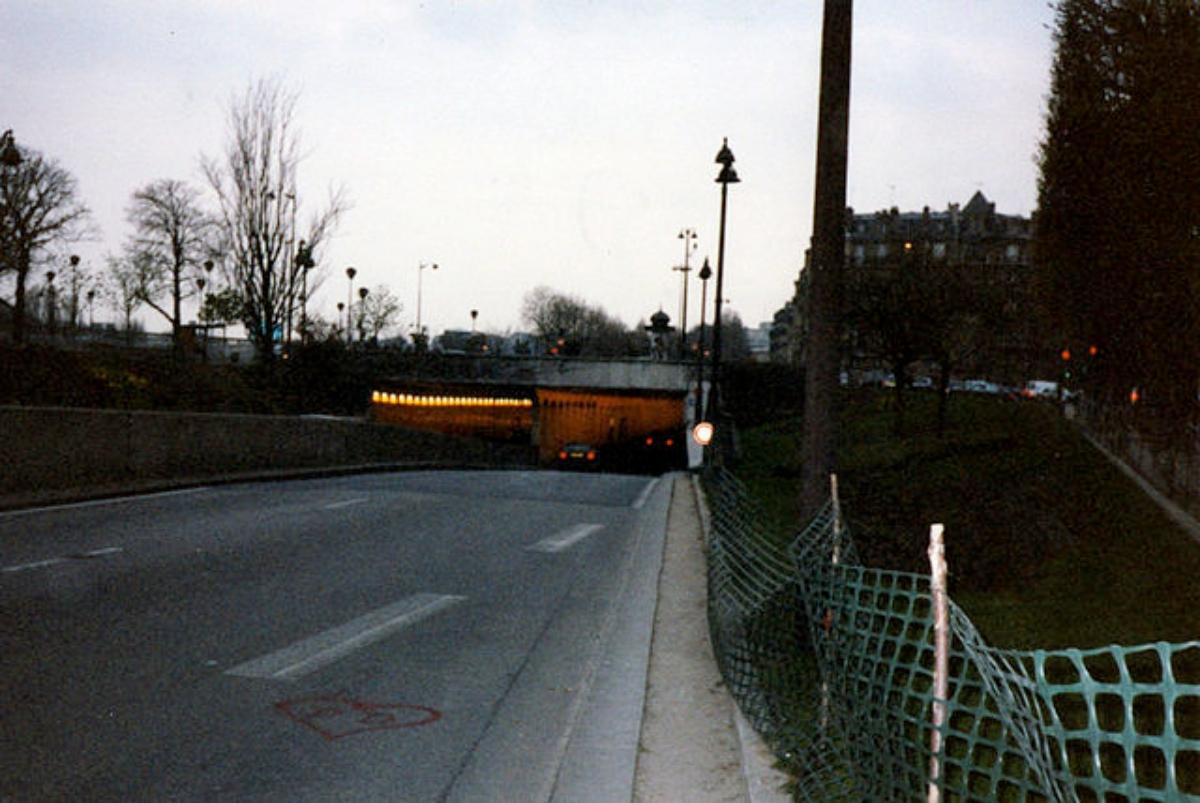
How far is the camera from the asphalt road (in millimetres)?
5680

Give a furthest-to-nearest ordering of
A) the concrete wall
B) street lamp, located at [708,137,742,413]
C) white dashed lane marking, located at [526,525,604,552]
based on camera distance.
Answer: street lamp, located at [708,137,742,413]
the concrete wall
white dashed lane marking, located at [526,525,604,552]

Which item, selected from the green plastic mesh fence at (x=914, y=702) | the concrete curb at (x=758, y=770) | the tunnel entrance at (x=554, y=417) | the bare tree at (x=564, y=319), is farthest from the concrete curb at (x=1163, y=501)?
the bare tree at (x=564, y=319)

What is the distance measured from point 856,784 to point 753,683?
246 centimetres

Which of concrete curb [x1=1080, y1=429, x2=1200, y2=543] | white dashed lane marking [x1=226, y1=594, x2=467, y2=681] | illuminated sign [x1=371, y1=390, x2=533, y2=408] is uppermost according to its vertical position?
concrete curb [x1=1080, y1=429, x2=1200, y2=543]

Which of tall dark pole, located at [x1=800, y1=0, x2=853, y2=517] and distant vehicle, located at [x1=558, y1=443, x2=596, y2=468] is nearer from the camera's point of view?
tall dark pole, located at [x1=800, y1=0, x2=853, y2=517]

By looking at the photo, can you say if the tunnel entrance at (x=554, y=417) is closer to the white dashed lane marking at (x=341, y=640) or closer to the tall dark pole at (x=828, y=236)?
the white dashed lane marking at (x=341, y=640)

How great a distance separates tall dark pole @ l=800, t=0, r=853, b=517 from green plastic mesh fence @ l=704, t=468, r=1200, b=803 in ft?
2.19

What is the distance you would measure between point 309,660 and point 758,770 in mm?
3754

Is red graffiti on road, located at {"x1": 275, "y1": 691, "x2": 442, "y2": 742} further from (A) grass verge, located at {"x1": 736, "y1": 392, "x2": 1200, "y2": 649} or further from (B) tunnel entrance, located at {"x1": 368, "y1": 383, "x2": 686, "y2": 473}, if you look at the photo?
(B) tunnel entrance, located at {"x1": 368, "y1": 383, "x2": 686, "y2": 473}

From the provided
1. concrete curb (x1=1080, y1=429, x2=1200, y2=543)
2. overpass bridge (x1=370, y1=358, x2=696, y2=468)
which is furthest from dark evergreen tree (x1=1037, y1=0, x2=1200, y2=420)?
overpass bridge (x1=370, y1=358, x2=696, y2=468)

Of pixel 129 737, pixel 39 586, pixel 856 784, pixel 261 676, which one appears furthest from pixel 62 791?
pixel 39 586

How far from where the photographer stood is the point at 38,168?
72.9 m

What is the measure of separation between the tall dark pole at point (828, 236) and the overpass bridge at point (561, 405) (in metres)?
52.0

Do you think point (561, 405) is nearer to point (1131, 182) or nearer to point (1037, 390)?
point (1037, 390)
